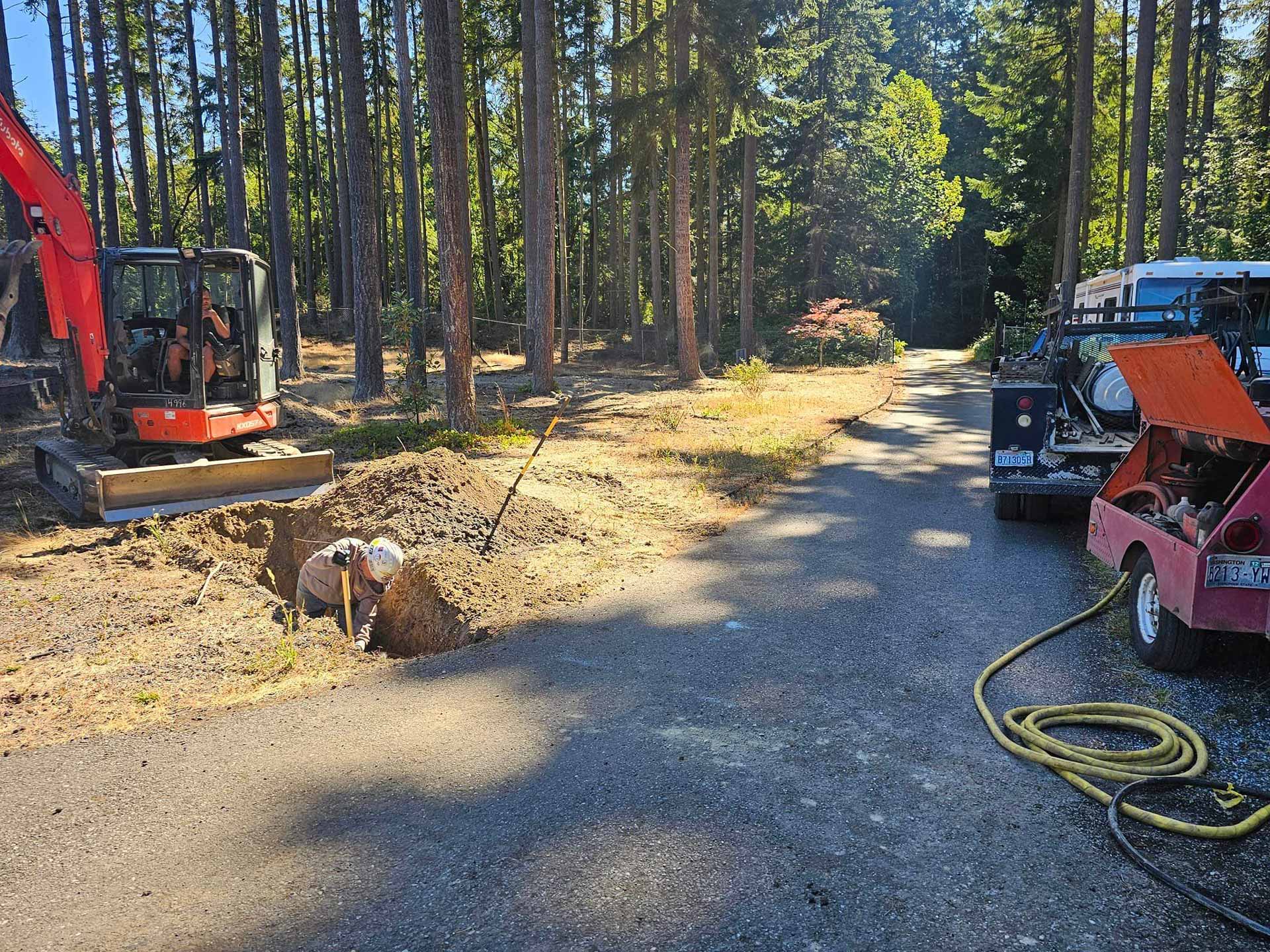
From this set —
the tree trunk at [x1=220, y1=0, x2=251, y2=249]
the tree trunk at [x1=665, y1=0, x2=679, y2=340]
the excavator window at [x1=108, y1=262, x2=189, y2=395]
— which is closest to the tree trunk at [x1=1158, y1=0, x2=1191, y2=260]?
the tree trunk at [x1=665, y1=0, x2=679, y2=340]

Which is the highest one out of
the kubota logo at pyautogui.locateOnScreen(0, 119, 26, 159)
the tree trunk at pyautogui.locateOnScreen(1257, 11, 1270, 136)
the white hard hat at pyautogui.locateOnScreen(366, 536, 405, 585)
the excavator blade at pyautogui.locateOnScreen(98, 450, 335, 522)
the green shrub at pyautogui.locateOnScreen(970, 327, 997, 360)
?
the tree trunk at pyautogui.locateOnScreen(1257, 11, 1270, 136)

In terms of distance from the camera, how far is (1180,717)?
4.28 m

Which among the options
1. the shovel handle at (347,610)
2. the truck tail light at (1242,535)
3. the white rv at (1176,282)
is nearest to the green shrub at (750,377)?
the white rv at (1176,282)

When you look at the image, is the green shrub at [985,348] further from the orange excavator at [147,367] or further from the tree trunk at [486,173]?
the orange excavator at [147,367]

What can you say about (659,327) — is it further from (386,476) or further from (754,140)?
(386,476)

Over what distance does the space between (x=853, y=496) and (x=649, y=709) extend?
6.17 metres

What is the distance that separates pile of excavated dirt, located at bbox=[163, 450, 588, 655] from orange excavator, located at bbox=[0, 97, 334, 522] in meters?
0.43

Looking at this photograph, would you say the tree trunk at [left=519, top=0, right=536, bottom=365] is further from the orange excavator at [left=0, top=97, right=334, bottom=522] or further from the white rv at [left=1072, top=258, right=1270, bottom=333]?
the white rv at [left=1072, top=258, right=1270, bottom=333]

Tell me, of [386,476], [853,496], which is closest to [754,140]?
[853,496]

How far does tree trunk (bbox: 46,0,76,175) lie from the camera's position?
25703 millimetres

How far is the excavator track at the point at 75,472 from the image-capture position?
8.60 m

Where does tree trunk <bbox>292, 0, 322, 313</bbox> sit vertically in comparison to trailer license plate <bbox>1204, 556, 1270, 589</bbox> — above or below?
above

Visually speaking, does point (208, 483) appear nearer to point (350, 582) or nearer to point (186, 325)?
point (186, 325)

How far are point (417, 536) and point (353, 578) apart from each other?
782 millimetres
